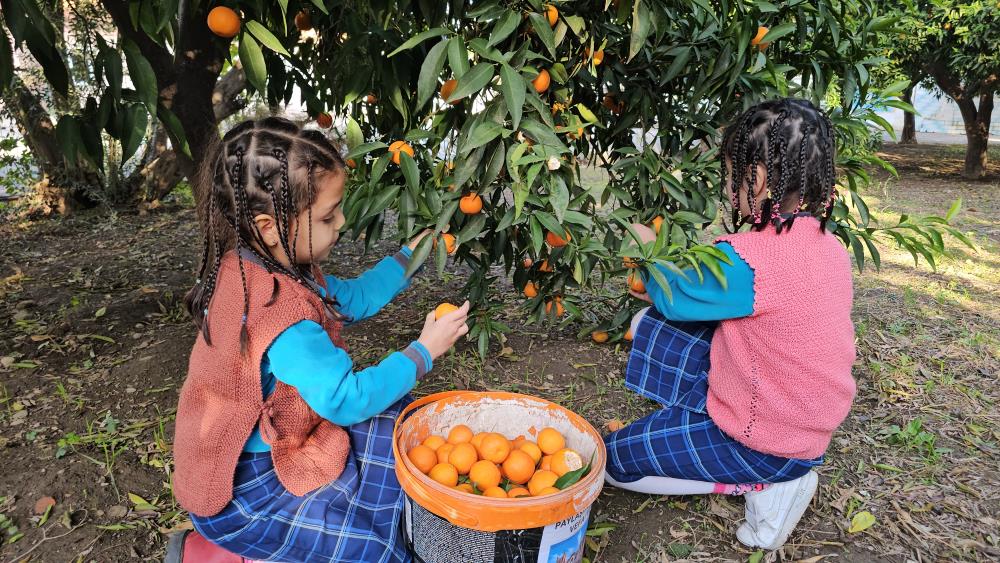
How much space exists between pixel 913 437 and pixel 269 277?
219 centimetres

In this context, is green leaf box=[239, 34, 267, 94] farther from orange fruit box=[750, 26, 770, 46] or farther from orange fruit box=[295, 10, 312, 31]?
orange fruit box=[750, 26, 770, 46]

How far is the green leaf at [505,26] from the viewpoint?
54.1 inches

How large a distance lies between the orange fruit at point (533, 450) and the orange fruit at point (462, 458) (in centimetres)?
14

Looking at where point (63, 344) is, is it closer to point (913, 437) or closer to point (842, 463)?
point (842, 463)

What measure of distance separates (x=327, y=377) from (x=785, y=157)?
1135 mm

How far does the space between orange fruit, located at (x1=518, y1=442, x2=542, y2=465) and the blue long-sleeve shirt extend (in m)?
0.38

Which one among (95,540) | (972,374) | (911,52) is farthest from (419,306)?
(911,52)

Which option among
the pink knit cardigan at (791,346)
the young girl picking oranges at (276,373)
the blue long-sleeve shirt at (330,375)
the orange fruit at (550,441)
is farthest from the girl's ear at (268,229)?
the pink knit cardigan at (791,346)

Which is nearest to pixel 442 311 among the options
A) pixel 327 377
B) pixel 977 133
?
pixel 327 377

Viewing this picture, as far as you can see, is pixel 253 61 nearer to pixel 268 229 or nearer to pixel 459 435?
pixel 268 229

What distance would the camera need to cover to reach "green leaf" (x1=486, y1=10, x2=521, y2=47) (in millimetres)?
1375

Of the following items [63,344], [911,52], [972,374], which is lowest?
[972,374]

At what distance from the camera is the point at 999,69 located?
258 inches

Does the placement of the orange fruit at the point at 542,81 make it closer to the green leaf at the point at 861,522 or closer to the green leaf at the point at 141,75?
the green leaf at the point at 141,75
